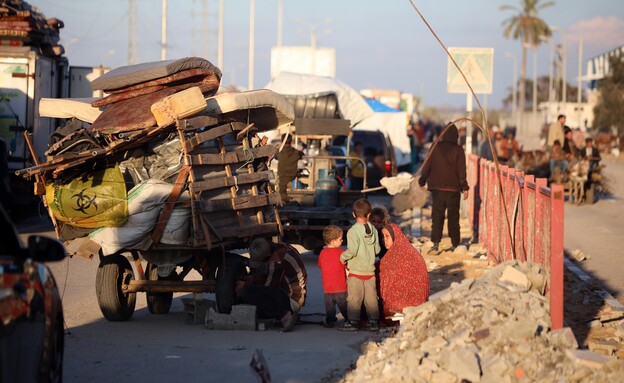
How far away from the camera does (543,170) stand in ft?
106

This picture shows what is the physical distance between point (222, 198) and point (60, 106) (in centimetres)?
202

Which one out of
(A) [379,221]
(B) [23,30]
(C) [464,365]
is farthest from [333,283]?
(B) [23,30]

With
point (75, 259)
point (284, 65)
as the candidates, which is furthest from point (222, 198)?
point (284, 65)

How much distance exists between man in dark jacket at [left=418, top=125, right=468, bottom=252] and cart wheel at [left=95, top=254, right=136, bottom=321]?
23.7ft

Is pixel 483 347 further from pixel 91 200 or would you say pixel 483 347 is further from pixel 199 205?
pixel 91 200

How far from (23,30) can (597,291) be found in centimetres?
1480

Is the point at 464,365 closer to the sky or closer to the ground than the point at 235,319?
closer to the sky

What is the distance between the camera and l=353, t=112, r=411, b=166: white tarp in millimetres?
40125

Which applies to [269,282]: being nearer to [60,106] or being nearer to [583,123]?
[60,106]

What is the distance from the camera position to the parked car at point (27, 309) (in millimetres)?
5492

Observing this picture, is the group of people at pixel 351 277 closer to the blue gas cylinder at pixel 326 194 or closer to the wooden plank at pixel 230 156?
the wooden plank at pixel 230 156

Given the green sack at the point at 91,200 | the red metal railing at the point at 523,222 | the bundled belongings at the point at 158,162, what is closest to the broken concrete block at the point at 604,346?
the red metal railing at the point at 523,222

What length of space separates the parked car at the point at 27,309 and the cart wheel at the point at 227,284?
4.24 m

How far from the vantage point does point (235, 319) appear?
1070 centimetres
